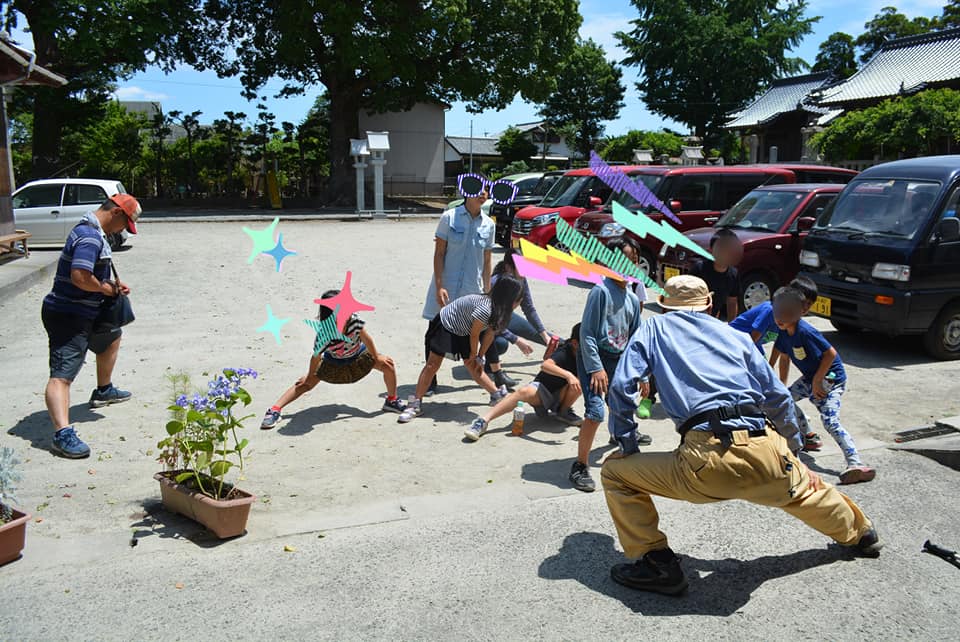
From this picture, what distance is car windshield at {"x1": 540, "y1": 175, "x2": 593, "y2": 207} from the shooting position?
A: 52.9 ft

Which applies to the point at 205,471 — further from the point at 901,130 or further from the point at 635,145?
the point at 635,145

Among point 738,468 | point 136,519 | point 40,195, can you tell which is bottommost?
point 136,519

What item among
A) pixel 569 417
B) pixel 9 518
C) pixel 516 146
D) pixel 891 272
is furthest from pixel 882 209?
pixel 516 146

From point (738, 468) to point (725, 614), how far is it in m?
0.74

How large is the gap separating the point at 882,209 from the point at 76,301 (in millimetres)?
8658

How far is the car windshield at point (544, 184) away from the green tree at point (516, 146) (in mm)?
23133

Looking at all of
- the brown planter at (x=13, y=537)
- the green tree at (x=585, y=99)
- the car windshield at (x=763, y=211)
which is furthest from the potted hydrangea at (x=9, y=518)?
the green tree at (x=585, y=99)

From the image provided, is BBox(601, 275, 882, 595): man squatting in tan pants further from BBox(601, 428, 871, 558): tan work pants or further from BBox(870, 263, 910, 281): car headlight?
BBox(870, 263, 910, 281): car headlight

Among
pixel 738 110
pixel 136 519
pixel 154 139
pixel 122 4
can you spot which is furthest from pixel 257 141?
pixel 136 519

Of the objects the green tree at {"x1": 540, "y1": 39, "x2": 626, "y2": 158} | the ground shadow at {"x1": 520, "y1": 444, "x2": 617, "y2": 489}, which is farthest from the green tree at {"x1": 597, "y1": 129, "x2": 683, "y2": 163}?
the ground shadow at {"x1": 520, "y1": 444, "x2": 617, "y2": 489}

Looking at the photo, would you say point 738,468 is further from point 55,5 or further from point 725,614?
point 55,5

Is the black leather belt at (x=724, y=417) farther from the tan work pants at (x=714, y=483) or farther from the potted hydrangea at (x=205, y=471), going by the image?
the potted hydrangea at (x=205, y=471)

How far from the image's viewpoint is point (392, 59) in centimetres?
2933

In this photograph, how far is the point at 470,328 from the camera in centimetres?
632
